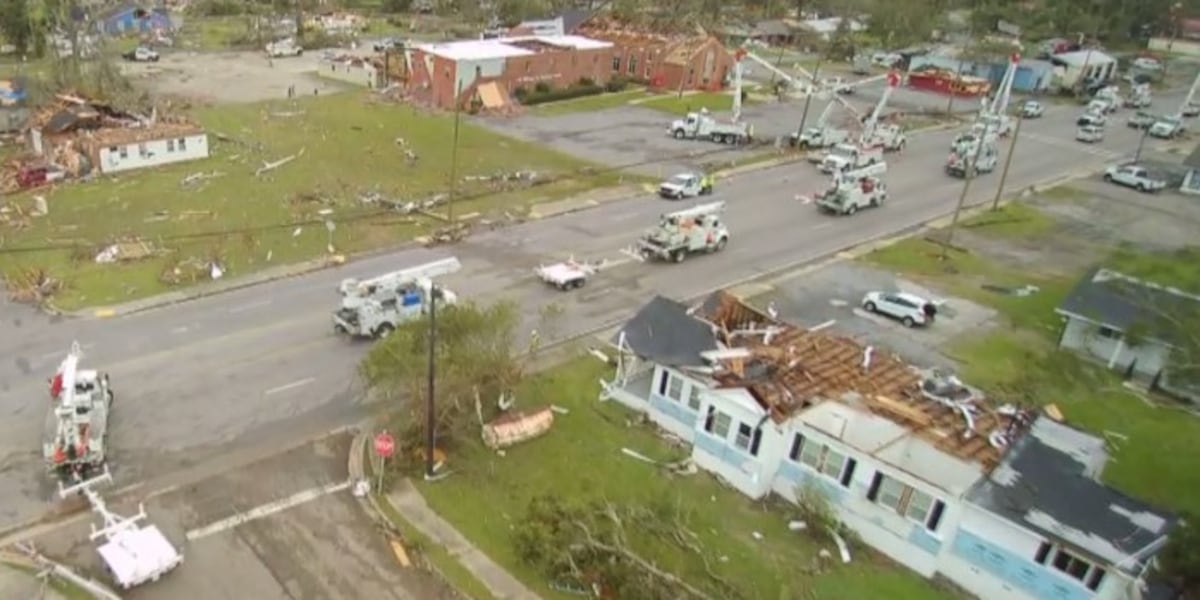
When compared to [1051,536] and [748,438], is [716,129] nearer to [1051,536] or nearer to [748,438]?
[748,438]

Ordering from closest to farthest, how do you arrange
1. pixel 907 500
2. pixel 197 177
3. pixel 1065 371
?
pixel 907 500
pixel 1065 371
pixel 197 177

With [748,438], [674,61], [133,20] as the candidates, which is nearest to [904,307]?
[748,438]

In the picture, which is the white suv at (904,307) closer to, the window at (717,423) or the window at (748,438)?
the window at (717,423)

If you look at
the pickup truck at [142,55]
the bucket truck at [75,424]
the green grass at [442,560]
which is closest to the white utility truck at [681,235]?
the green grass at [442,560]

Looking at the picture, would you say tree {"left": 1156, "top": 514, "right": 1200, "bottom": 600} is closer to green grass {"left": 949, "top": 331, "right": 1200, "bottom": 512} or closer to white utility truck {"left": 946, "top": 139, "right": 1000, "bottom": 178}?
green grass {"left": 949, "top": 331, "right": 1200, "bottom": 512}

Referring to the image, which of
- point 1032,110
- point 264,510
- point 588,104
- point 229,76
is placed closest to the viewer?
point 264,510

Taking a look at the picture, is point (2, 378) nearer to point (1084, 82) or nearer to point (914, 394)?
point (914, 394)

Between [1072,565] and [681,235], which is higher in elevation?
[1072,565]
